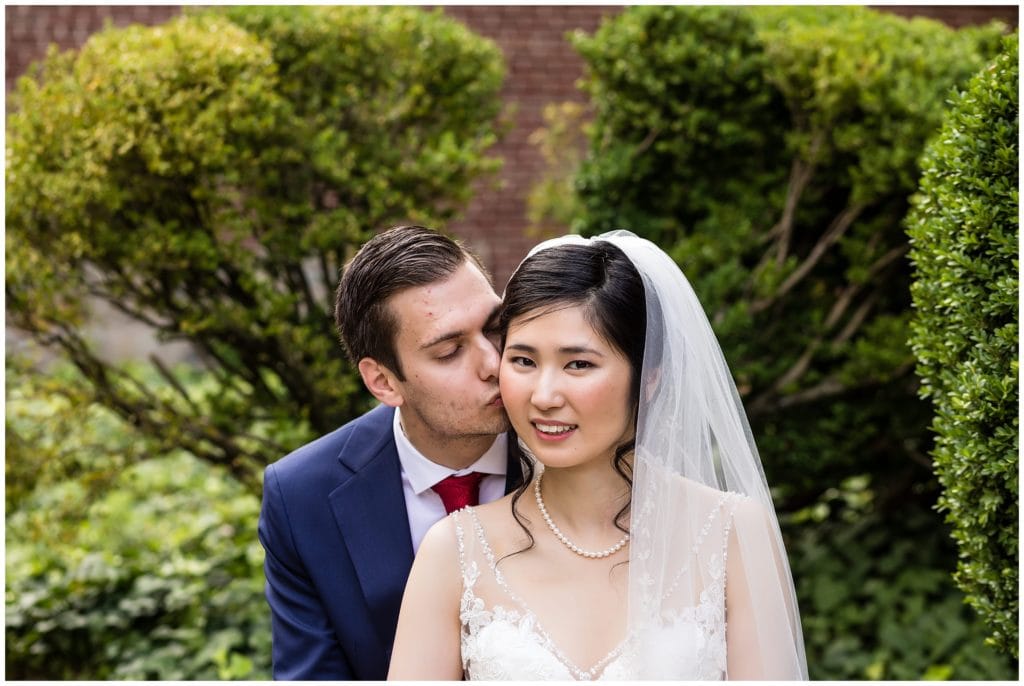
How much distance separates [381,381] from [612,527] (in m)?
0.80

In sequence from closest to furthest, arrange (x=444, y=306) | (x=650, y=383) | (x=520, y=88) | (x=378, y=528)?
(x=650, y=383)
(x=444, y=306)
(x=378, y=528)
(x=520, y=88)

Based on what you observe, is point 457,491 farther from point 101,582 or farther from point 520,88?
point 520,88

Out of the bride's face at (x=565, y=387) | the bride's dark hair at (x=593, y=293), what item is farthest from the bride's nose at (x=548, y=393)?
the bride's dark hair at (x=593, y=293)

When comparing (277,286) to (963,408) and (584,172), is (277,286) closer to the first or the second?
(584,172)

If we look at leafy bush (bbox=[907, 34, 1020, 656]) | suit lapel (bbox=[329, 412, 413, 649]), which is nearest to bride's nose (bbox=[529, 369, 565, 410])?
suit lapel (bbox=[329, 412, 413, 649])

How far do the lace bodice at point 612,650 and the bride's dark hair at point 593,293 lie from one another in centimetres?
25

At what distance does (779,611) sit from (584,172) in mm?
2872

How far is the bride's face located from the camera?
244 cm

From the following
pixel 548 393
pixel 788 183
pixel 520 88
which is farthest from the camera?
pixel 520 88

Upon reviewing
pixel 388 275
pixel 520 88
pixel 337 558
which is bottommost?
pixel 337 558

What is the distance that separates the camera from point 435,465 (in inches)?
116

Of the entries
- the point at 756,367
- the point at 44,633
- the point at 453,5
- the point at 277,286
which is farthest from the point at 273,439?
the point at 453,5

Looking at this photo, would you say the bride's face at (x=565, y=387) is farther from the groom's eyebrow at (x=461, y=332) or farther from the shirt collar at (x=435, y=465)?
the shirt collar at (x=435, y=465)

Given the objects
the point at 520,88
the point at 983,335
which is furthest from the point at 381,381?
the point at 520,88
